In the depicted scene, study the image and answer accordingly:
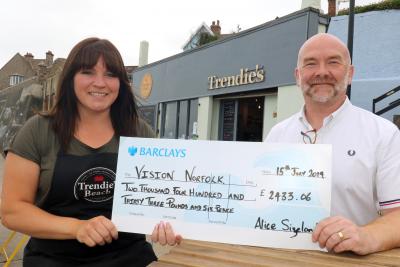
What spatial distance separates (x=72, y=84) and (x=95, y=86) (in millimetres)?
163

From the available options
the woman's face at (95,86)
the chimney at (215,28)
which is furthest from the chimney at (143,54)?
the woman's face at (95,86)

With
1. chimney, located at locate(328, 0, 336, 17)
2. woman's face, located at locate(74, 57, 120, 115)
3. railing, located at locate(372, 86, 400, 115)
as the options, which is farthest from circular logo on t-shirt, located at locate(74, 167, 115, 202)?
chimney, located at locate(328, 0, 336, 17)

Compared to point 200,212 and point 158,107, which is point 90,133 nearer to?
point 200,212

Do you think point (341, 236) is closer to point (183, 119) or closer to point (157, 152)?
point (157, 152)

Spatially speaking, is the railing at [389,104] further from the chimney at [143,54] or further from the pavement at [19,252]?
the chimney at [143,54]

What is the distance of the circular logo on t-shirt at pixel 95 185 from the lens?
1.88 m

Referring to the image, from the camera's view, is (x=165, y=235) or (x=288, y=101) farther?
(x=288, y=101)

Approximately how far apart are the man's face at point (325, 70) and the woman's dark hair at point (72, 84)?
39.9 inches

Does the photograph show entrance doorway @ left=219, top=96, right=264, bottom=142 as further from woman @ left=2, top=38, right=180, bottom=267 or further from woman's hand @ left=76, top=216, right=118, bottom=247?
woman's hand @ left=76, top=216, right=118, bottom=247

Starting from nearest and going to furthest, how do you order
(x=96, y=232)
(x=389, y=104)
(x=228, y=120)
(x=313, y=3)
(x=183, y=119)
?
(x=96, y=232) < (x=389, y=104) < (x=313, y=3) < (x=228, y=120) < (x=183, y=119)

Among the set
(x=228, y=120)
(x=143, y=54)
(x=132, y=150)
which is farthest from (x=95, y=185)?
(x=143, y=54)

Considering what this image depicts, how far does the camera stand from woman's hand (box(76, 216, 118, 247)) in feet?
5.34

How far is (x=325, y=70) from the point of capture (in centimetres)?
209

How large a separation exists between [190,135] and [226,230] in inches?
514
